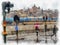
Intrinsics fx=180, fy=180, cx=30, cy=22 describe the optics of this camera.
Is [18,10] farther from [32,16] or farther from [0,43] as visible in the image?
[0,43]

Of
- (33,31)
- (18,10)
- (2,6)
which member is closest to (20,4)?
(18,10)

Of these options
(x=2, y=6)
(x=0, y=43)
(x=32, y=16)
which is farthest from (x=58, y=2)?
(x=0, y=43)

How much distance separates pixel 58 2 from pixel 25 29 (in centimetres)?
37

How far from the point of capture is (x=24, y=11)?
62.2 inches

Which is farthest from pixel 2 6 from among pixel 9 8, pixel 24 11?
pixel 24 11

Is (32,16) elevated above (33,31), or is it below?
above

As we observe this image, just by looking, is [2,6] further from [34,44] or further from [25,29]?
[34,44]

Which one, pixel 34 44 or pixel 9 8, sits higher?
pixel 9 8

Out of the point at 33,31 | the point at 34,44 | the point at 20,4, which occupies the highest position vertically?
the point at 20,4

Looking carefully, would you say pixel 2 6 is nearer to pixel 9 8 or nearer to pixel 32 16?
pixel 9 8

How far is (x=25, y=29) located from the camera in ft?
5.20

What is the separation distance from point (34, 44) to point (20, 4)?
1.22ft

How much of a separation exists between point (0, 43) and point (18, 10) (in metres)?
0.33

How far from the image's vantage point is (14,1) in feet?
5.15
